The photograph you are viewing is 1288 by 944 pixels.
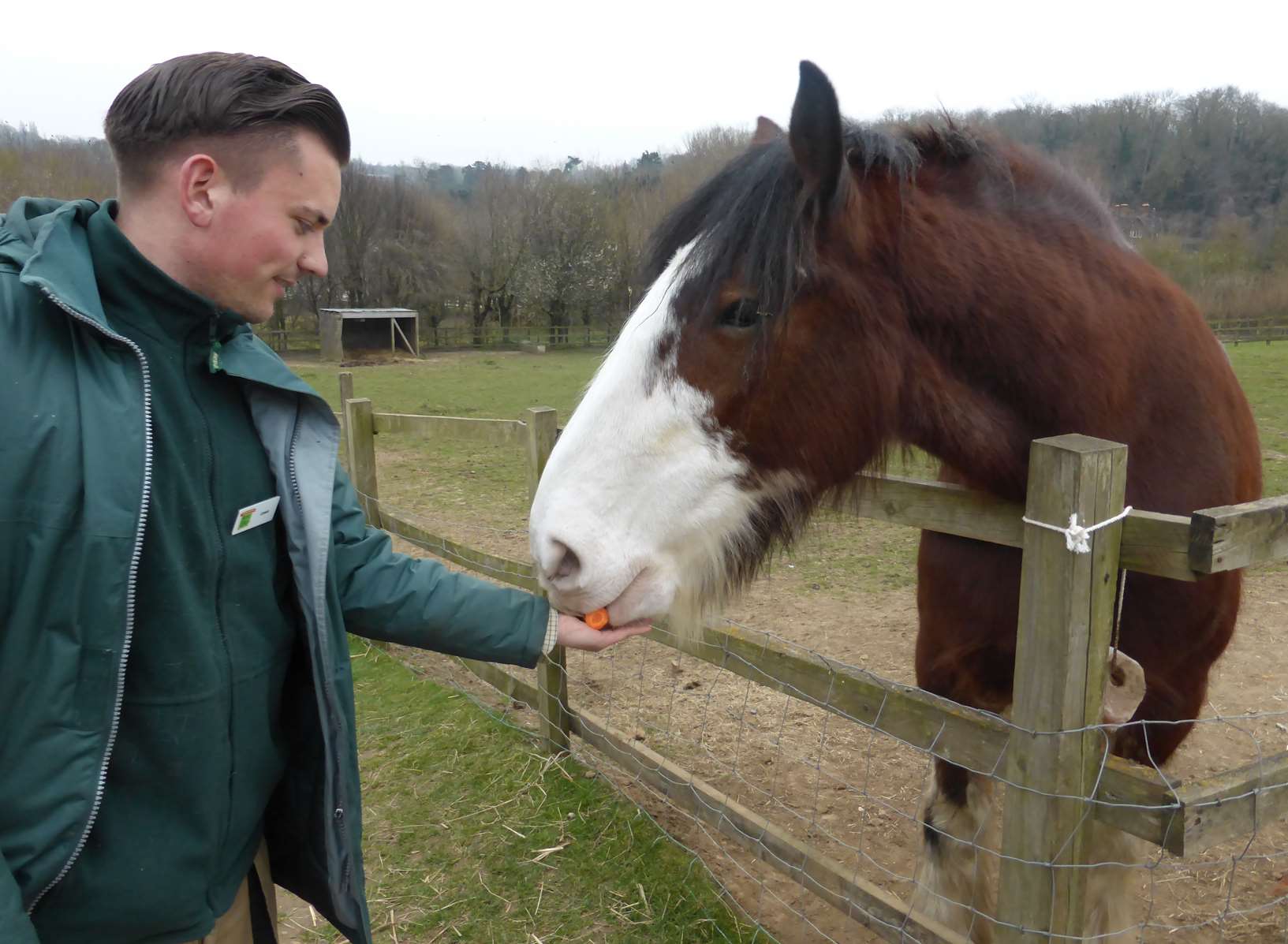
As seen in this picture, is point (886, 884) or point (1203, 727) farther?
point (1203, 727)

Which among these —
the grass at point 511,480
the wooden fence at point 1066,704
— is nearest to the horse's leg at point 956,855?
the wooden fence at point 1066,704

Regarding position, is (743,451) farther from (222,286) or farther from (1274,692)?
(1274,692)

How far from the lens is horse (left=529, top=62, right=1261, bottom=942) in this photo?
5.95 feet

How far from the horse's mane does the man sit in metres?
0.81

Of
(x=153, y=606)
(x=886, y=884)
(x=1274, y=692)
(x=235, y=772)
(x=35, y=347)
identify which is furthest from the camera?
(x=1274, y=692)

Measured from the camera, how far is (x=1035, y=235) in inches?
79.7

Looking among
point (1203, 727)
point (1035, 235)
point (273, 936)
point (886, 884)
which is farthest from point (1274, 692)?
point (273, 936)

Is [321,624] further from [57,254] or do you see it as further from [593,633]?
[57,254]

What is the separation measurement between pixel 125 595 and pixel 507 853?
2.59 metres

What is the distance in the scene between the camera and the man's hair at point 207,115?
1.43 metres

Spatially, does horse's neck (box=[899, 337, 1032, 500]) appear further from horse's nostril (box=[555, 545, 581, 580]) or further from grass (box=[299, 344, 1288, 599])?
horse's nostril (box=[555, 545, 581, 580])

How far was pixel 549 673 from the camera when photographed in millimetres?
4145

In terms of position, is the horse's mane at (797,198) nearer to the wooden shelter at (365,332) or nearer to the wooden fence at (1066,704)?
the wooden fence at (1066,704)

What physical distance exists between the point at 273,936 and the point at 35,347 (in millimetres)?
1464
